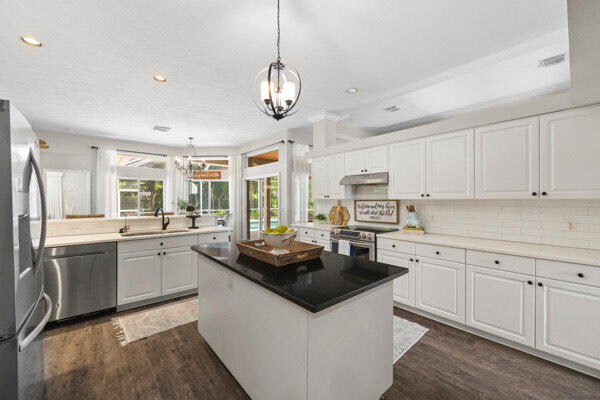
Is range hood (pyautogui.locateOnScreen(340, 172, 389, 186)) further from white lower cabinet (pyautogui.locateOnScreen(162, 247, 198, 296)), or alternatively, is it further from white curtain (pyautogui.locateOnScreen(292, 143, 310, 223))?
white lower cabinet (pyautogui.locateOnScreen(162, 247, 198, 296))

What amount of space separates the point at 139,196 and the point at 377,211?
631cm

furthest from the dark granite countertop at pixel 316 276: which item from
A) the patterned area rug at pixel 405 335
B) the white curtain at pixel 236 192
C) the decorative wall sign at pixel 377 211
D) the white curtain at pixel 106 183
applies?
the white curtain at pixel 106 183

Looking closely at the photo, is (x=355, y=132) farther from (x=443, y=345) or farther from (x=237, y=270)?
(x=237, y=270)

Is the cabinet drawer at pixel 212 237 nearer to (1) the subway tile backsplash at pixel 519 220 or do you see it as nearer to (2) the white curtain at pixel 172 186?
(1) the subway tile backsplash at pixel 519 220

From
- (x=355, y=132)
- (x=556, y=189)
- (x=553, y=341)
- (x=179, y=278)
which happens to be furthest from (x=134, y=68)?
(x=553, y=341)

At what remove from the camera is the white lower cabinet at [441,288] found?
2621 mm

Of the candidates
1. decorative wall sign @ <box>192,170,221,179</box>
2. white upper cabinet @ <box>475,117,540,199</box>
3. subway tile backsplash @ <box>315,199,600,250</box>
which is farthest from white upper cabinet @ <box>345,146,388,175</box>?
decorative wall sign @ <box>192,170,221,179</box>

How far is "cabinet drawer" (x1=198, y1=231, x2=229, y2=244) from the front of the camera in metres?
3.83

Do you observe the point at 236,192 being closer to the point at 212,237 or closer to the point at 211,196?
the point at 211,196

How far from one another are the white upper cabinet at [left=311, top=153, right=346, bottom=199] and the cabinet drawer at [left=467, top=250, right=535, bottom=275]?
7.02 ft

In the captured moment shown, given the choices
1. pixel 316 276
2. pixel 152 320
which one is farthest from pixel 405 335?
pixel 152 320

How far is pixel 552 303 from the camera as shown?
208 cm

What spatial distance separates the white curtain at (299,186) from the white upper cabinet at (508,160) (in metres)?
3.30

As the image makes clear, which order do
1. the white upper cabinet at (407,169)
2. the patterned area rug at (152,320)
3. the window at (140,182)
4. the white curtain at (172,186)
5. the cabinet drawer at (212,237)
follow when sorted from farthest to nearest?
the white curtain at (172,186), the window at (140,182), the cabinet drawer at (212,237), the white upper cabinet at (407,169), the patterned area rug at (152,320)
